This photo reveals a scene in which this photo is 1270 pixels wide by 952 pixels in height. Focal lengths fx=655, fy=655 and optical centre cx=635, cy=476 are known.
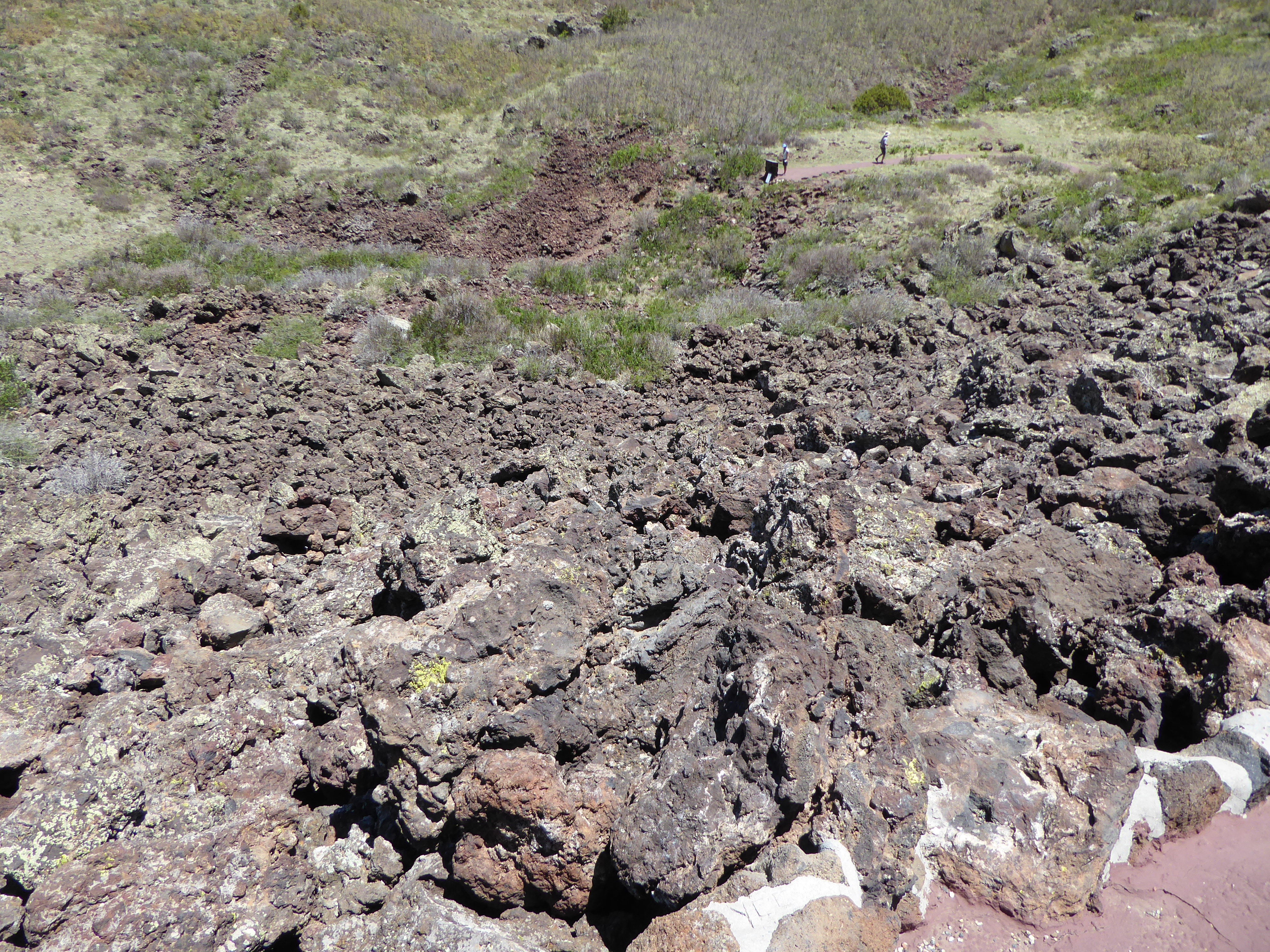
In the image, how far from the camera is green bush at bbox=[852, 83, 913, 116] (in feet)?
62.9

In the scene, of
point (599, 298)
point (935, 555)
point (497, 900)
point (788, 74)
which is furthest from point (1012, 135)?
point (497, 900)

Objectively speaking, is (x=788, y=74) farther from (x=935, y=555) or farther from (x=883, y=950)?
(x=883, y=950)

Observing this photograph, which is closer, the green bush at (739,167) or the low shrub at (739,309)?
the low shrub at (739,309)

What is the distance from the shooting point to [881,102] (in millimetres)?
19328

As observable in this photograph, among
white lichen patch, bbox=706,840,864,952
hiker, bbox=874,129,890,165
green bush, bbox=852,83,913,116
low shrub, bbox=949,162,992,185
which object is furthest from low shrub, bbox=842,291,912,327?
green bush, bbox=852,83,913,116

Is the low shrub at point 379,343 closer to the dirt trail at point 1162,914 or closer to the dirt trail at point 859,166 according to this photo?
the dirt trail at point 1162,914

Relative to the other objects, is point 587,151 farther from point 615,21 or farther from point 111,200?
point 615,21

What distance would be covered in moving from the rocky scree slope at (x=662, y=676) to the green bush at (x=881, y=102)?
53.3 ft

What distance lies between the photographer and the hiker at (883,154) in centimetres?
1512

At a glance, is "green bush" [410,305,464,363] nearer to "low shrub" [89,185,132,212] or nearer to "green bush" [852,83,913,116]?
"low shrub" [89,185,132,212]

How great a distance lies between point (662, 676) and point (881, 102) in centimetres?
2144

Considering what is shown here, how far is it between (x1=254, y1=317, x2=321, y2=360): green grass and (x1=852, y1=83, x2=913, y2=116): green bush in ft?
56.8

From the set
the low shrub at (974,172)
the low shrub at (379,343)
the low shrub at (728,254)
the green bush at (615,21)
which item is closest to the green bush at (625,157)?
the low shrub at (728,254)

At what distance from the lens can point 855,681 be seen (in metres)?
2.53
